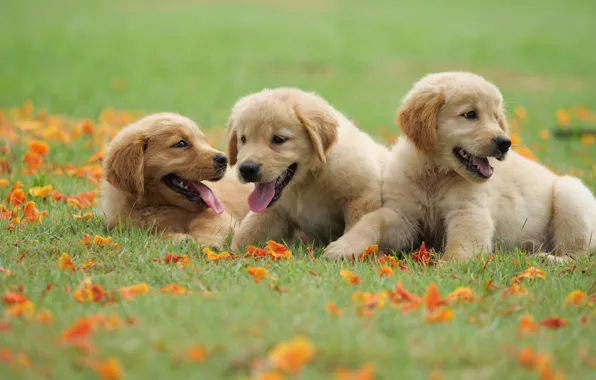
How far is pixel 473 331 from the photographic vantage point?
129 inches

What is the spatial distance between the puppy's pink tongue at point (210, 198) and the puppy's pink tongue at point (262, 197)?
1.35 feet

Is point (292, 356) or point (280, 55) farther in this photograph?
point (280, 55)

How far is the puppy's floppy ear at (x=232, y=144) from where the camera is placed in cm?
519

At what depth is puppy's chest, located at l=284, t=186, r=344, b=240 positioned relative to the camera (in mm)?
5160

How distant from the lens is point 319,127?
4.94 meters

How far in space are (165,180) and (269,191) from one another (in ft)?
2.64

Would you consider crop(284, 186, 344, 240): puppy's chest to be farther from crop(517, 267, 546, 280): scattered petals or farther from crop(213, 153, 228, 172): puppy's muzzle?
crop(517, 267, 546, 280): scattered petals

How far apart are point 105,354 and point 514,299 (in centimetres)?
188

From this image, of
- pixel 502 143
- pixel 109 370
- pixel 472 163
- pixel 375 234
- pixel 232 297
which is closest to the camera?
pixel 109 370

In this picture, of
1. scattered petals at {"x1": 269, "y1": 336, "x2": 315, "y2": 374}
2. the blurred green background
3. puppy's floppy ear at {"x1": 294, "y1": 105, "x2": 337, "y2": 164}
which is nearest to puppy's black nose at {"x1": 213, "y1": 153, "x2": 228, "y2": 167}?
puppy's floppy ear at {"x1": 294, "y1": 105, "x2": 337, "y2": 164}

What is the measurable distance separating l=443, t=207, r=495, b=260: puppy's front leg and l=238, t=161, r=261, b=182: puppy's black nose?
1.19 m

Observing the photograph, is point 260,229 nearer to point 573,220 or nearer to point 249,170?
point 249,170

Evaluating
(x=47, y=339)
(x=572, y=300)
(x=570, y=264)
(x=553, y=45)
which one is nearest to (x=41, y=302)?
(x=47, y=339)

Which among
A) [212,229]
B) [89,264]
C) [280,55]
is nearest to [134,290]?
[89,264]
